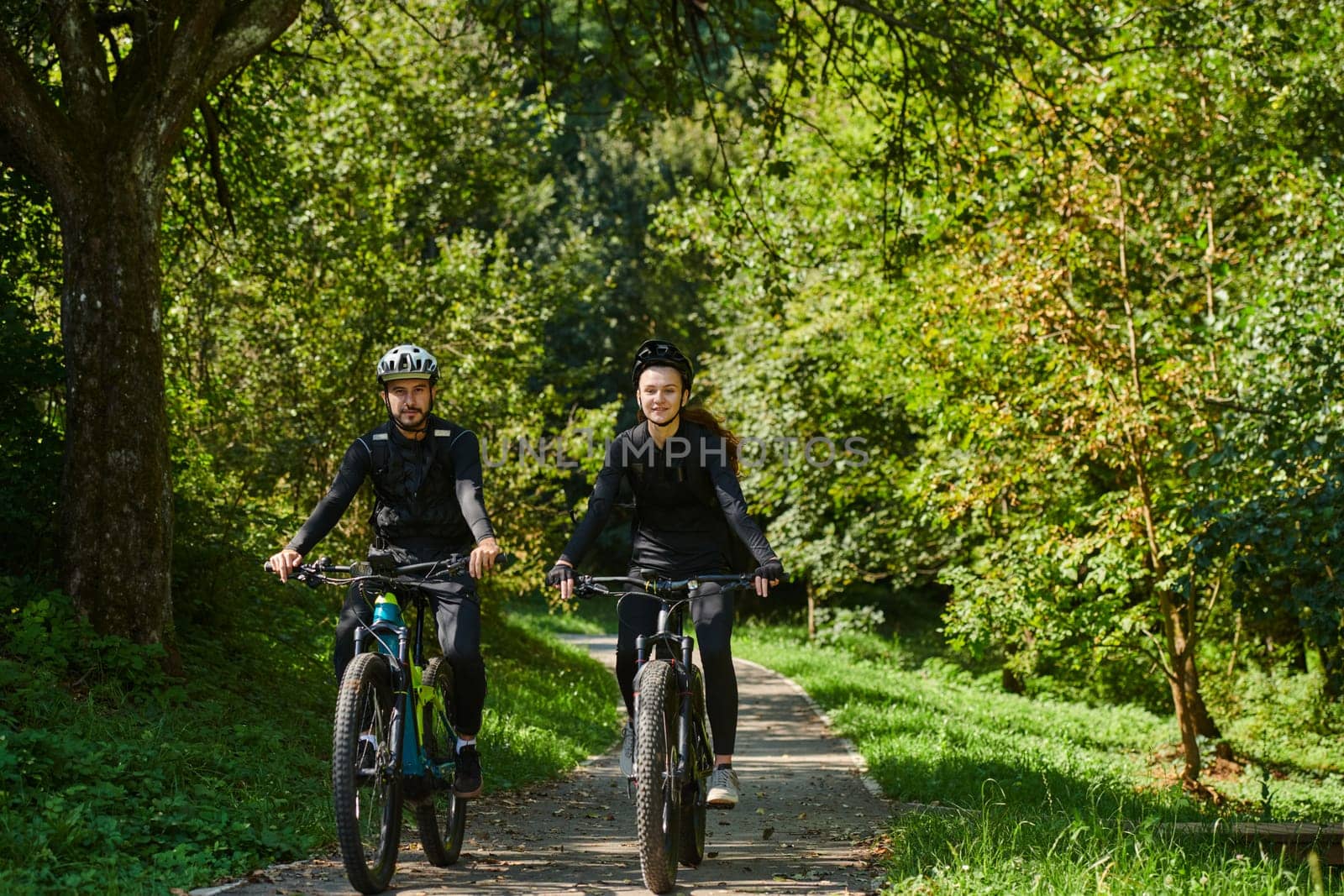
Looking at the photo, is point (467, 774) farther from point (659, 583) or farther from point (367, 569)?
point (659, 583)

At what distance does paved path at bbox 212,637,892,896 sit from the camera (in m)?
5.12

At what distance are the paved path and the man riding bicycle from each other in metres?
0.58

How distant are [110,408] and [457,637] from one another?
3.25 meters

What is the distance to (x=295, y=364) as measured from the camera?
15133 millimetres

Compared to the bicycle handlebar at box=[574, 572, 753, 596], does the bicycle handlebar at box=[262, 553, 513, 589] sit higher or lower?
higher

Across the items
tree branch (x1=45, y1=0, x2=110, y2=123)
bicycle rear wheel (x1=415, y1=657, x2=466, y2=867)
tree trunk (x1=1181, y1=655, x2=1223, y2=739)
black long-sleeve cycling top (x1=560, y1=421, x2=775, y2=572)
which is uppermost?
tree branch (x1=45, y1=0, x2=110, y2=123)

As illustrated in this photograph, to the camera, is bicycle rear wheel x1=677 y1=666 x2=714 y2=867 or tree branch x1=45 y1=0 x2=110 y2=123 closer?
bicycle rear wheel x1=677 y1=666 x2=714 y2=867

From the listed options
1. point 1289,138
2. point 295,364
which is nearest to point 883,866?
point 295,364

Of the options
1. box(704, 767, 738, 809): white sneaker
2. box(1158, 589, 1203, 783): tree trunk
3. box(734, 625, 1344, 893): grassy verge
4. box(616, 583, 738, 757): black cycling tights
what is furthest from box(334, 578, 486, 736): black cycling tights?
box(1158, 589, 1203, 783): tree trunk

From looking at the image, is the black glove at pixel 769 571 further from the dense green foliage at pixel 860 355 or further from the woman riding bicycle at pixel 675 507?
the dense green foliage at pixel 860 355

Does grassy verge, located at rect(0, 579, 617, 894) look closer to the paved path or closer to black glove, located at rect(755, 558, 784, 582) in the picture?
the paved path

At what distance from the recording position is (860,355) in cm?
2128

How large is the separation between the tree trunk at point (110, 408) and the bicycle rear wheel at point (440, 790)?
2812mm

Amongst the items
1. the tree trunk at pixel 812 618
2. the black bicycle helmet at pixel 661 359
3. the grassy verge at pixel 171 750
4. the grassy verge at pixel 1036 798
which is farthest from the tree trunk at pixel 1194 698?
the tree trunk at pixel 812 618
